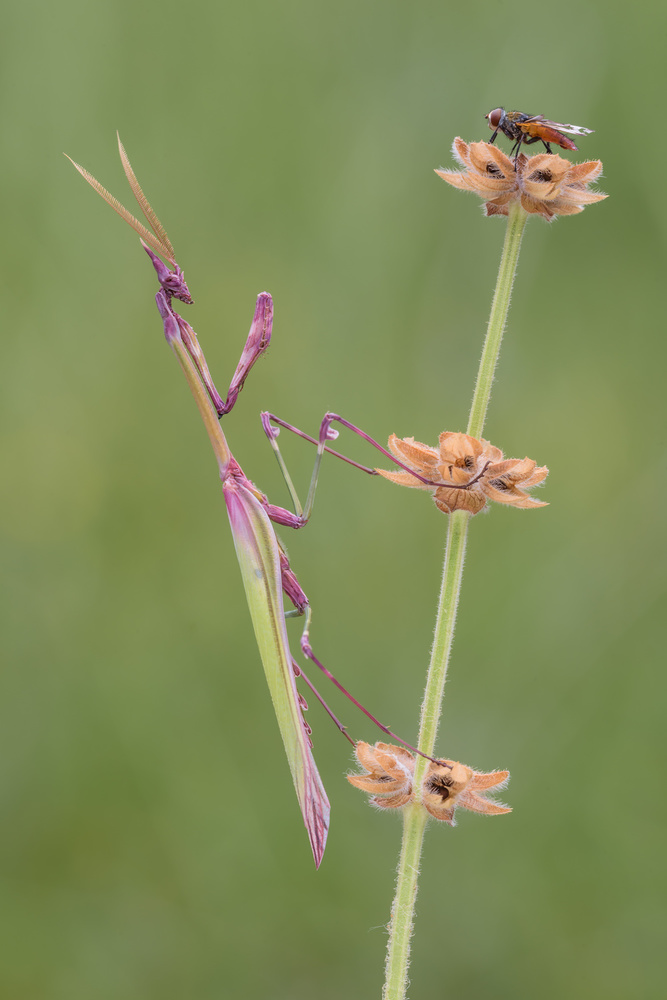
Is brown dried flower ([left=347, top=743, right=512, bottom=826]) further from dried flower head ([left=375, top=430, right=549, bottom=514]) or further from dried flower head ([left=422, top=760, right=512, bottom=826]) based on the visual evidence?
dried flower head ([left=375, top=430, right=549, bottom=514])

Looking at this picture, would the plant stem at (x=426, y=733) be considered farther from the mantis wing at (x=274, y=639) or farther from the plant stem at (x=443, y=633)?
the mantis wing at (x=274, y=639)

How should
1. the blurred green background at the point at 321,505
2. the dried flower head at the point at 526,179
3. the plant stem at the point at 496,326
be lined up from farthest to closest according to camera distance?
the blurred green background at the point at 321,505
the dried flower head at the point at 526,179
the plant stem at the point at 496,326

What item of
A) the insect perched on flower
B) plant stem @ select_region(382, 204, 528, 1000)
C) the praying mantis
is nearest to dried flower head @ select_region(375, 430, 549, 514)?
plant stem @ select_region(382, 204, 528, 1000)

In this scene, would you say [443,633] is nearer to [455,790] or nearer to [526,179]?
[455,790]

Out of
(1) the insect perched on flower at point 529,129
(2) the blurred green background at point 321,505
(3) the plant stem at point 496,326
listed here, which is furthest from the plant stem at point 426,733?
A: (2) the blurred green background at point 321,505

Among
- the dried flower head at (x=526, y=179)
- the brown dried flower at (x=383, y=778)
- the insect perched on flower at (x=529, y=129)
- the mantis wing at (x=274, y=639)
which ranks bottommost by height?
the brown dried flower at (x=383, y=778)

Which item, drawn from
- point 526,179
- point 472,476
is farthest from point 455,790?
point 526,179

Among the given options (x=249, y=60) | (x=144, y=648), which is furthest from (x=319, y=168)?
(x=144, y=648)
